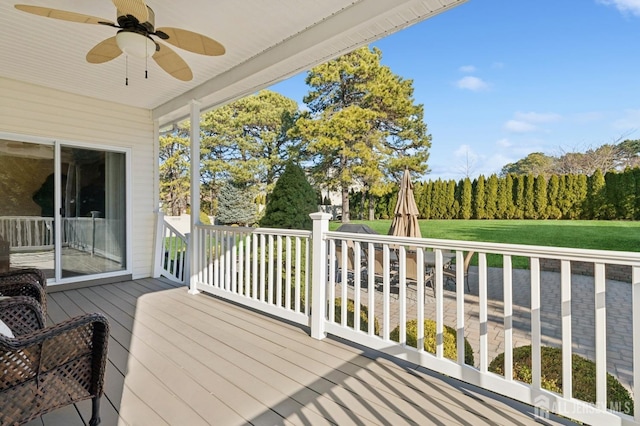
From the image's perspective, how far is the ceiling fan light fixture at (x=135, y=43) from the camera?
2.36 m

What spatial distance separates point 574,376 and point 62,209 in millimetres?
5862

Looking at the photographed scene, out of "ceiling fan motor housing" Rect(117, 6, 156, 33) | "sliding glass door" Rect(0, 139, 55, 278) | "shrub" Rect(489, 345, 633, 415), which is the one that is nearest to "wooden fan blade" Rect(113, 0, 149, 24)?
"ceiling fan motor housing" Rect(117, 6, 156, 33)

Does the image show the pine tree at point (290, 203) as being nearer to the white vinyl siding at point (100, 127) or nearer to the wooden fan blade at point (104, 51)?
the white vinyl siding at point (100, 127)

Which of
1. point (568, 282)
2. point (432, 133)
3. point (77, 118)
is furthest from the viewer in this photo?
point (432, 133)

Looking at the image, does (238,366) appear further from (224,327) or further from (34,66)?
(34,66)

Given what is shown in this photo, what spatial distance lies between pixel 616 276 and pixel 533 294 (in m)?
6.96

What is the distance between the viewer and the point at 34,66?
12.4ft

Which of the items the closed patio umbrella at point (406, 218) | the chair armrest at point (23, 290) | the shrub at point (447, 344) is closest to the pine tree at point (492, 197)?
the closed patio umbrella at point (406, 218)

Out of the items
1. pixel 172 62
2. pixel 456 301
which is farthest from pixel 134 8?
pixel 456 301

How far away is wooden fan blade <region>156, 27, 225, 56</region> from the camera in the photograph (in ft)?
7.77

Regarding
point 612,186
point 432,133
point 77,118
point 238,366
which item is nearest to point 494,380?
point 238,366

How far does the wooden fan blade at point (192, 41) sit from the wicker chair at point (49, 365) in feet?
6.35

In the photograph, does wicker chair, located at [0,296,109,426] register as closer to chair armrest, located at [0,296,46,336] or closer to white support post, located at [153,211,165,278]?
chair armrest, located at [0,296,46,336]

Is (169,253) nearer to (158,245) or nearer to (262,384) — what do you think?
(158,245)
